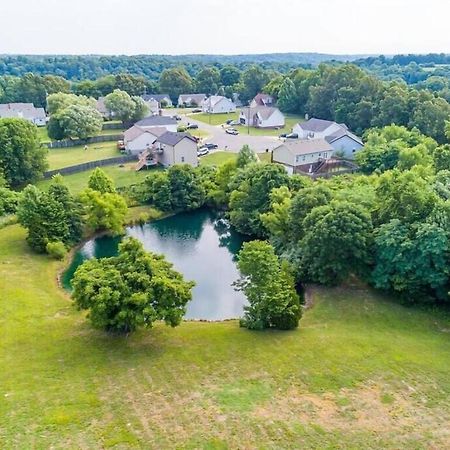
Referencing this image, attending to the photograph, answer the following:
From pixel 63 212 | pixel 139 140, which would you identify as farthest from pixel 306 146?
pixel 63 212

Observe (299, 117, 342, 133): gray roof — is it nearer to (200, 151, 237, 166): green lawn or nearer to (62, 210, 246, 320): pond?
(200, 151, 237, 166): green lawn

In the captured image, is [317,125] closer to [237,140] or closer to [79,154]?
[237,140]

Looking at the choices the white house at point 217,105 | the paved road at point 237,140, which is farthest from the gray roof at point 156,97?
the paved road at point 237,140

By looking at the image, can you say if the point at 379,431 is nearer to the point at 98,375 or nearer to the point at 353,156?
the point at 98,375

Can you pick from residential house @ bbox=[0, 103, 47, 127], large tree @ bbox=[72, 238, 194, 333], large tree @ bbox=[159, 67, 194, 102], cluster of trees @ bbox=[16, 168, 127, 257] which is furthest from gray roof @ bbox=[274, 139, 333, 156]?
large tree @ bbox=[159, 67, 194, 102]

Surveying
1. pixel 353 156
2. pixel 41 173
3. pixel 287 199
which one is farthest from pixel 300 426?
pixel 353 156

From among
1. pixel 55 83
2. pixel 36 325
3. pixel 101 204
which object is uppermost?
pixel 55 83
